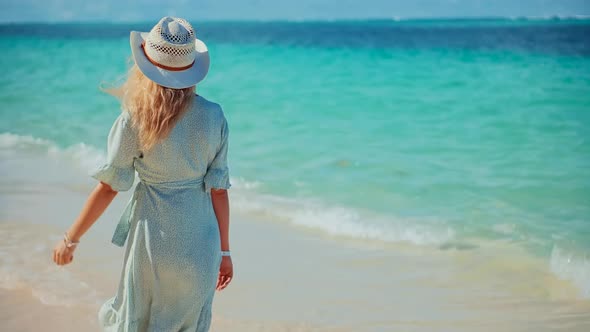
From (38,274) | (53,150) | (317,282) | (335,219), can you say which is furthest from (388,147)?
(38,274)

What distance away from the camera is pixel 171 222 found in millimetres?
2139

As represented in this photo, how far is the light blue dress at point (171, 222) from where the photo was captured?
6.81 ft

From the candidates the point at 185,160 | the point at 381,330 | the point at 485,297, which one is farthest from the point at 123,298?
the point at 485,297

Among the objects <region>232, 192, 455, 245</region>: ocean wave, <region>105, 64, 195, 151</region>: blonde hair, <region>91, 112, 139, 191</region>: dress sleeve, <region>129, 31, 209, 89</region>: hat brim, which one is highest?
<region>232, 192, 455, 245</region>: ocean wave

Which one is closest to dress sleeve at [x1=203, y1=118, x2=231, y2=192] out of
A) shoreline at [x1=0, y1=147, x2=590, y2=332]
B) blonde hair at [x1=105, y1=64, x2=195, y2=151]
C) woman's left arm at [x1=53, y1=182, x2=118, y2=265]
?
blonde hair at [x1=105, y1=64, x2=195, y2=151]

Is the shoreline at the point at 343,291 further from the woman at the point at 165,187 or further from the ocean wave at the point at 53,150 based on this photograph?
the ocean wave at the point at 53,150

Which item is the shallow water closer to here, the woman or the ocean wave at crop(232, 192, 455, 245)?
the ocean wave at crop(232, 192, 455, 245)

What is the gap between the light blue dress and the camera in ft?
6.81

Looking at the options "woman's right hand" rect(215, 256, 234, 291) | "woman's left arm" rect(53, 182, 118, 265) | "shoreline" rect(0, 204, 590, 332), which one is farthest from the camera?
"shoreline" rect(0, 204, 590, 332)

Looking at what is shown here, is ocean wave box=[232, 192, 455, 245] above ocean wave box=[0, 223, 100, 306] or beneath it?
above

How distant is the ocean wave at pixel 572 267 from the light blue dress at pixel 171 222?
107 inches

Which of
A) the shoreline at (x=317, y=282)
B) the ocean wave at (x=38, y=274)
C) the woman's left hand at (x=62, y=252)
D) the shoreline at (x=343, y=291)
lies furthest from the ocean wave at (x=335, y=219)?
the woman's left hand at (x=62, y=252)

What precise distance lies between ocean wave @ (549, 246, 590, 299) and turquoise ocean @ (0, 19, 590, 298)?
1cm

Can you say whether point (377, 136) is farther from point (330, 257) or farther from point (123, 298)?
point (123, 298)
